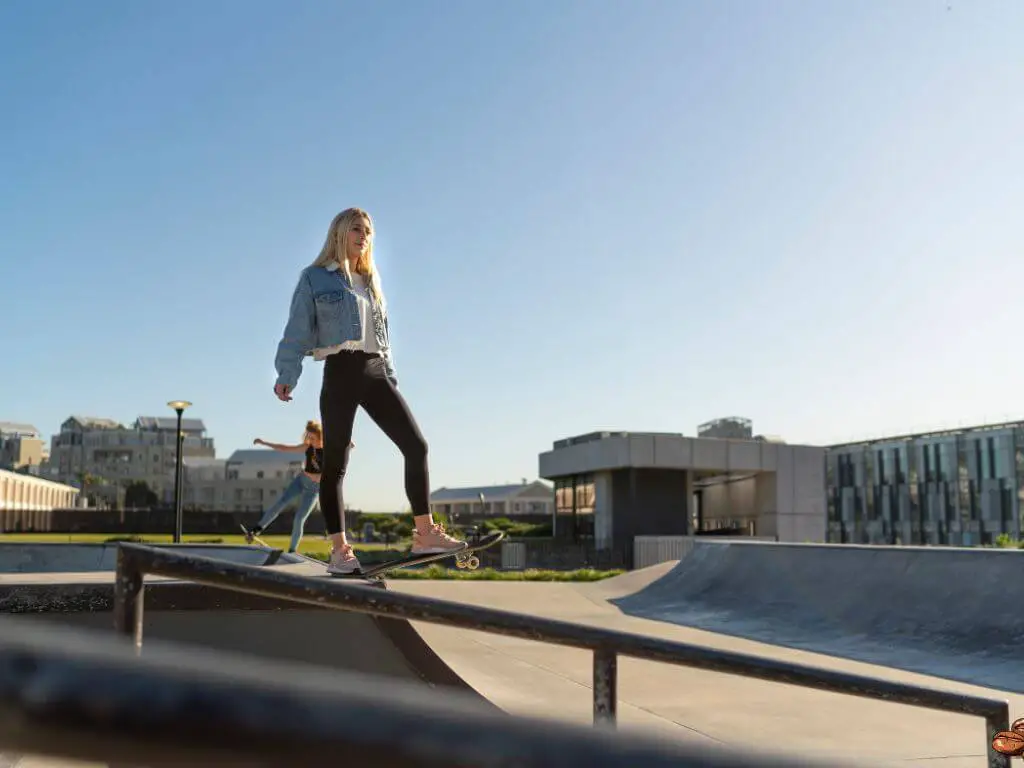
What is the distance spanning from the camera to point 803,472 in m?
38.2

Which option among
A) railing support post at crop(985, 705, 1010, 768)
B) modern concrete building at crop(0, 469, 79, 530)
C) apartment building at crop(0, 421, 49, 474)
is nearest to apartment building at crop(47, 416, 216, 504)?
apartment building at crop(0, 421, 49, 474)

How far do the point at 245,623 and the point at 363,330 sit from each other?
1725mm

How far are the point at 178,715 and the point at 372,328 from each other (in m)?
4.83

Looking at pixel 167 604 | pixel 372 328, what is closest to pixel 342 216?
pixel 372 328

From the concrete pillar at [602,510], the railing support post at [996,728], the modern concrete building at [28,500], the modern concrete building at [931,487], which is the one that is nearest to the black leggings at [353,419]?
the railing support post at [996,728]

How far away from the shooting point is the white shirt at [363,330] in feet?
17.2

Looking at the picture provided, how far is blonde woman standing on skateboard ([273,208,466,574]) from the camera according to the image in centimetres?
522

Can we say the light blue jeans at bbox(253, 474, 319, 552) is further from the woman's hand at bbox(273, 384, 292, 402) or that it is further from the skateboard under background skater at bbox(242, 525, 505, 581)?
the woman's hand at bbox(273, 384, 292, 402)

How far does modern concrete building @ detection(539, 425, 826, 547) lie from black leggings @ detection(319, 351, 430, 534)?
3059 cm

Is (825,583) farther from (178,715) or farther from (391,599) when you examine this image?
(178,715)

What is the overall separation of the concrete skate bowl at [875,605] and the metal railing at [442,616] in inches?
239

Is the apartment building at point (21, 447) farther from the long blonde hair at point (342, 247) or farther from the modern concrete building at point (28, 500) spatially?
the long blonde hair at point (342, 247)

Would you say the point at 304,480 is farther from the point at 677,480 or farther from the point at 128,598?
the point at 677,480

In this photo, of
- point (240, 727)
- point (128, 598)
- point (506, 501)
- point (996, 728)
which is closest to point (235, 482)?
point (506, 501)
